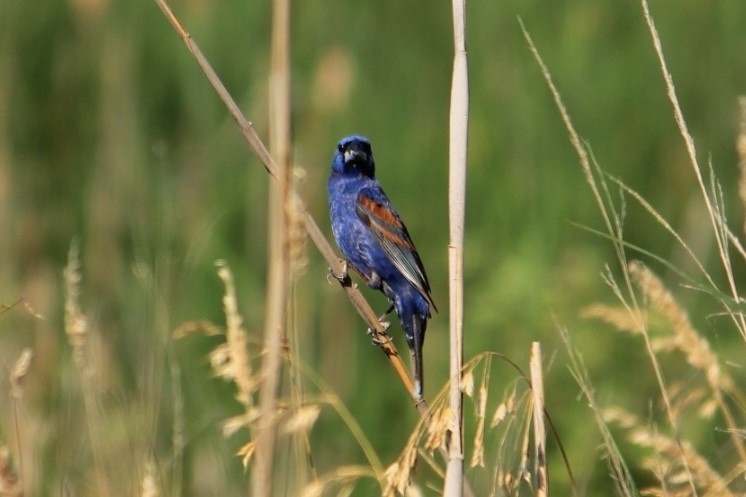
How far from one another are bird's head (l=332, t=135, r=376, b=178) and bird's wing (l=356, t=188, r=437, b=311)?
0.10 meters

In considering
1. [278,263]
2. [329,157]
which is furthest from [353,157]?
[278,263]

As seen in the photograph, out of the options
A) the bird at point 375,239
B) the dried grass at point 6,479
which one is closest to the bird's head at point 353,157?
→ the bird at point 375,239

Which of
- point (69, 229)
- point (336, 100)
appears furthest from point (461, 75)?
point (69, 229)

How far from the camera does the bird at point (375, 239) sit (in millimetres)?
3660

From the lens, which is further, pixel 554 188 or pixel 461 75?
pixel 554 188

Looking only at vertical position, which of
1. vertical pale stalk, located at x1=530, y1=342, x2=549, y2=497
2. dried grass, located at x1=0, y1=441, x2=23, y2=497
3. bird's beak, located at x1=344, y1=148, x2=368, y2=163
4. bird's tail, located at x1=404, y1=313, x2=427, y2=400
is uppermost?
bird's beak, located at x1=344, y1=148, x2=368, y2=163

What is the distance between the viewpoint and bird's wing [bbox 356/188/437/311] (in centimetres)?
362

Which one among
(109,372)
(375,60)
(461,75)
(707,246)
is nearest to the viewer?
(461,75)

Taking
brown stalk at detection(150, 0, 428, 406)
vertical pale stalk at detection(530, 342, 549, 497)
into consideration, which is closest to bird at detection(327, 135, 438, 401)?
brown stalk at detection(150, 0, 428, 406)

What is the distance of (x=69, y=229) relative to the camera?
5.39 metres

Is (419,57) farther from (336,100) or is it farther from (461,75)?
(461,75)

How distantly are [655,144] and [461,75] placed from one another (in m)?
3.62

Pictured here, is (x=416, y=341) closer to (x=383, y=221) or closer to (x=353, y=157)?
(x=383, y=221)

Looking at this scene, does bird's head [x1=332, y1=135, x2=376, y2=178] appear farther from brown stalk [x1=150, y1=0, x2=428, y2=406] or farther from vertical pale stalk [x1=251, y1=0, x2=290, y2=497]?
vertical pale stalk [x1=251, y1=0, x2=290, y2=497]
